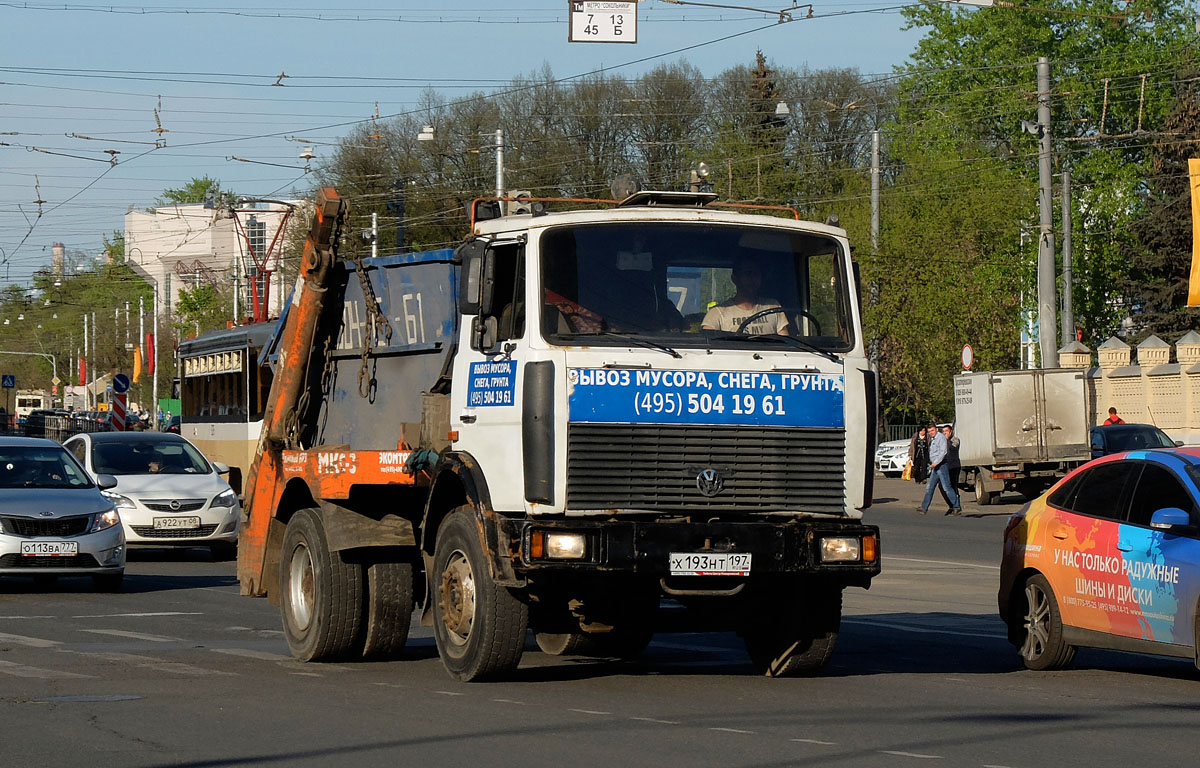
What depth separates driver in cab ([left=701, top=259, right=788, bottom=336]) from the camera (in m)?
10.7

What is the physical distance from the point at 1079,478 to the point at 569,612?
148 inches

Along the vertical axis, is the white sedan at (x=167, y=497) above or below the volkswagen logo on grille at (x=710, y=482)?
below

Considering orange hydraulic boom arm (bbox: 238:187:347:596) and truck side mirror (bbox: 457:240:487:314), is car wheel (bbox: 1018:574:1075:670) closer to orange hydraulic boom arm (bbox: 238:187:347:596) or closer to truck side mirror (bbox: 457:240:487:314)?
truck side mirror (bbox: 457:240:487:314)

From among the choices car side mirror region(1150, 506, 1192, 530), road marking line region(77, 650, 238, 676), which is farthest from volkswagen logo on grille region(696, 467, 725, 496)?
road marking line region(77, 650, 238, 676)

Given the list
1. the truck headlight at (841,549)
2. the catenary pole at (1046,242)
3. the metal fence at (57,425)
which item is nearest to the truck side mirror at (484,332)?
the truck headlight at (841,549)

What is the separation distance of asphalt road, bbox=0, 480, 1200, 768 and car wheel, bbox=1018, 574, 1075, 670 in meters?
0.17

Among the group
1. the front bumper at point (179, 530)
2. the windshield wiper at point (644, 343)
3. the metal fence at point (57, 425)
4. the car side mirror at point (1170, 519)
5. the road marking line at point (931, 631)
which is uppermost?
the windshield wiper at point (644, 343)

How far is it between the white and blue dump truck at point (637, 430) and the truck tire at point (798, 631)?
0.01 meters

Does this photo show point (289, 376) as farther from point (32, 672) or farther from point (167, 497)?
point (167, 497)

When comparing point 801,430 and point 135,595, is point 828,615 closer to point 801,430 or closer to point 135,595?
point 801,430

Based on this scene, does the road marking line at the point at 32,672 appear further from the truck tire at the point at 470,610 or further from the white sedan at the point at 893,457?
the white sedan at the point at 893,457

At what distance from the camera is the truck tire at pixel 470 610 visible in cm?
1044

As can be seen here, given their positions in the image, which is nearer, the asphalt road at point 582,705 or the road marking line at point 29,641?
the asphalt road at point 582,705

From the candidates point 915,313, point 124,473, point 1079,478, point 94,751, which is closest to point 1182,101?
point 915,313
